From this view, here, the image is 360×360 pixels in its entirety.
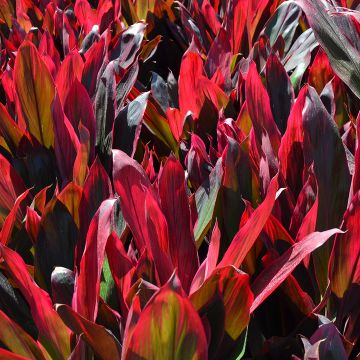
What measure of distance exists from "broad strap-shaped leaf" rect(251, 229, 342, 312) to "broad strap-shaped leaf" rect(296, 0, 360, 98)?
1.99 feet

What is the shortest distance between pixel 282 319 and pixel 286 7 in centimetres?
125

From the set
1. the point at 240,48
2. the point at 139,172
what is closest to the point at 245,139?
the point at 139,172

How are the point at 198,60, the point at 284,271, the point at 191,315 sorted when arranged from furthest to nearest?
the point at 198,60
the point at 284,271
the point at 191,315

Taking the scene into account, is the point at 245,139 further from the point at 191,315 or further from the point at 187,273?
the point at 191,315

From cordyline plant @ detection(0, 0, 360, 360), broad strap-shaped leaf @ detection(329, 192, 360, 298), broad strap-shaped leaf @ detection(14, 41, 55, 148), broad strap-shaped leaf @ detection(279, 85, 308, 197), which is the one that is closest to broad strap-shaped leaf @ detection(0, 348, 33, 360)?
cordyline plant @ detection(0, 0, 360, 360)

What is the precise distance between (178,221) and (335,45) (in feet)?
2.17

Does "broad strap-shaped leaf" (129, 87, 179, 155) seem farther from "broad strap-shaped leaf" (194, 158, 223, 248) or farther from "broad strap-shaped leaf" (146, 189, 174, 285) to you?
"broad strap-shaped leaf" (146, 189, 174, 285)

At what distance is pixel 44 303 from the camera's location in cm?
99

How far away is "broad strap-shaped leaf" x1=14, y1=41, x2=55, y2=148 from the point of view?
150 centimetres

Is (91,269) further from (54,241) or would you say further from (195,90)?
(195,90)

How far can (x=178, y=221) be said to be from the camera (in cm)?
107

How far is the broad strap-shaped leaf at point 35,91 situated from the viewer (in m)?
1.50

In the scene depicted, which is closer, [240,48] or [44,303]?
[44,303]

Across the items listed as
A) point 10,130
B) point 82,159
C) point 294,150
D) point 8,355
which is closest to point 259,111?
point 294,150
